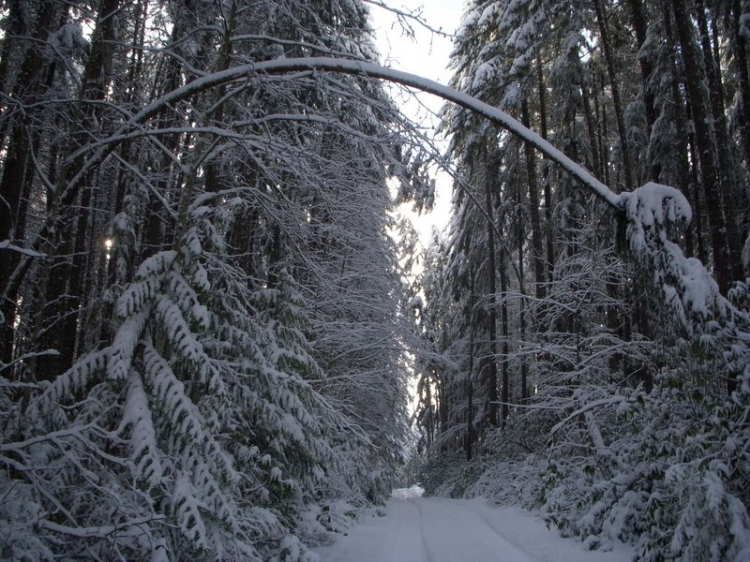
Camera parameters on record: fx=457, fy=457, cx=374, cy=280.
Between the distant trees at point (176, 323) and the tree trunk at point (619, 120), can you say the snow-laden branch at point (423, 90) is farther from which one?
the tree trunk at point (619, 120)

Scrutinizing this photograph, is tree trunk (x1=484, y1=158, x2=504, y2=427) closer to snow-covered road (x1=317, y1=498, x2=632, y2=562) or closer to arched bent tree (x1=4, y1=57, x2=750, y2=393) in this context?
snow-covered road (x1=317, y1=498, x2=632, y2=562)

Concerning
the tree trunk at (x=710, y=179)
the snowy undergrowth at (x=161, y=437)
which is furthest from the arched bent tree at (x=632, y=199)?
the tree trunk at (x=710, y=179)

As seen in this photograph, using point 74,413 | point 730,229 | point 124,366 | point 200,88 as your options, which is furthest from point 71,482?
point 730,229

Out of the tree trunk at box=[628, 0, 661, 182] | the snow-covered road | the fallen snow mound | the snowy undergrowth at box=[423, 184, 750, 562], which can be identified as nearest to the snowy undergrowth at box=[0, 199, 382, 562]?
the snow-covered road

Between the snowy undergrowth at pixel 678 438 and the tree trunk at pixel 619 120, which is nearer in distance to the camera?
the snowy undergrowth at pixel 678 438

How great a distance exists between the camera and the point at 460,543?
741 cm

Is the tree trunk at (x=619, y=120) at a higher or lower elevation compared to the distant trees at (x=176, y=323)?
higher

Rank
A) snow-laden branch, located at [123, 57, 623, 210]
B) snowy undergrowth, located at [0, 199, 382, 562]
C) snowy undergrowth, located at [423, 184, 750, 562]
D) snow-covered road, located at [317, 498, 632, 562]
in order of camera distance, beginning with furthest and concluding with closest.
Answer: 1. snow-covered road, located at [317, 498, 632, 562]
2. snowy undergrowth, located at [0, 199, 382, 562]
3. snowy undergrowth, located at [423, 184, 750, 562]
4. snow-laden branch, located at [123, 57, 623, 210]

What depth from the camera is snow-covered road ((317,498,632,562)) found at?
20.6 ft

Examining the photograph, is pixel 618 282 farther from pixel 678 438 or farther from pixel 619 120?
pixel 678 438

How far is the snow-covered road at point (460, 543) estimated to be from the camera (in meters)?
6.28

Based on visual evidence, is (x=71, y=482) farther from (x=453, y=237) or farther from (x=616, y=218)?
(x=453, y=237)

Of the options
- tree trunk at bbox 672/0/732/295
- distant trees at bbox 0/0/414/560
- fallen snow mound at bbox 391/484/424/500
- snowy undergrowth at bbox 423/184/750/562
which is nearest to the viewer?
snowy undergrowth at bbox 423/184/750/562

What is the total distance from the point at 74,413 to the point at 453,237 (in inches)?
922
